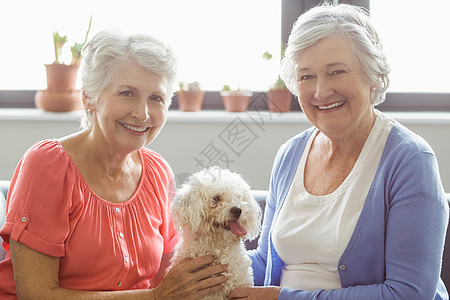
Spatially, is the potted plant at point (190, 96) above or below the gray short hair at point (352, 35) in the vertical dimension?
below

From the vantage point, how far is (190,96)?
289 centimetres

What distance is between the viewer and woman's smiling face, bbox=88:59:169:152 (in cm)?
159

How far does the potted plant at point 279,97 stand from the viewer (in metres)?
2.86

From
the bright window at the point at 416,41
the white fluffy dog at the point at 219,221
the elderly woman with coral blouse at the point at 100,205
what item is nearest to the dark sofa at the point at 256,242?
the elderly woman with coral blouse at the point at 100,205

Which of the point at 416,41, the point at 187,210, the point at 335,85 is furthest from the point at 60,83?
the point at 416,41

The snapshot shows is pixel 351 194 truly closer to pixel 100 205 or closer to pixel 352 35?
pixel 352 35

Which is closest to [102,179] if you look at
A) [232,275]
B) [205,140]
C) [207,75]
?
[232,275]

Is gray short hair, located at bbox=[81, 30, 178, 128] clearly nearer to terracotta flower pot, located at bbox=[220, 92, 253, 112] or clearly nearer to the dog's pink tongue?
the dog's pink tongue

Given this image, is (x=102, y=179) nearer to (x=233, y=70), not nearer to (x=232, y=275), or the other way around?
(x=232, y=275)

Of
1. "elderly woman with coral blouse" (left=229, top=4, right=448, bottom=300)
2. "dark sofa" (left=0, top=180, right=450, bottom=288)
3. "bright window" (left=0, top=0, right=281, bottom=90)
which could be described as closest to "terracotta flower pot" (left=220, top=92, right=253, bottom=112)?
"bright window" (left=0, top=0, right=281, bottom=90)

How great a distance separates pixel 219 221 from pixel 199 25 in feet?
5.75

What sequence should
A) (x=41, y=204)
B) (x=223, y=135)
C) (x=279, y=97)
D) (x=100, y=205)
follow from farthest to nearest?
(x=279, y=97) < (x=223, y=135) < (x=100, y=205) < (x=41, y=204)

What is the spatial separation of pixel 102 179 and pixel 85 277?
0.30 m

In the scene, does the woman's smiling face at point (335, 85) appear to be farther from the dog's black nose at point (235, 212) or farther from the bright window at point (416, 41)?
the bright window at point (416, 41)
